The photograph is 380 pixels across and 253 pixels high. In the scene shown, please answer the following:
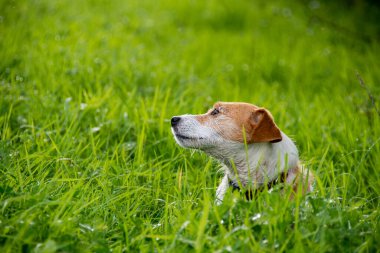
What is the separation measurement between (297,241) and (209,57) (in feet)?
18.6

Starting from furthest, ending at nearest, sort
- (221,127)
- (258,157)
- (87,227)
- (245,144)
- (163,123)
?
1. (163,123)
2. (221,127)
3. (258,157)
4. (245,144)
5. (87,227)

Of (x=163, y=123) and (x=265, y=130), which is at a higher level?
(x=265, y=130)

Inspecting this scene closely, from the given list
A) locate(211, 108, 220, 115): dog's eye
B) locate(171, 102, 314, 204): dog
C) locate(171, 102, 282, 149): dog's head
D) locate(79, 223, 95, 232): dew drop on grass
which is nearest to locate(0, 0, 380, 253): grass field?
locate(79, 223, 95, 232): dew drop on grass

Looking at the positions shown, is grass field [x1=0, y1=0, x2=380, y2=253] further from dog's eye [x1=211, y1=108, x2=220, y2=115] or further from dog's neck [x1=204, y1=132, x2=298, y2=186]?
dog's eye [x1=211, y1=108, x2=220, y2=115]

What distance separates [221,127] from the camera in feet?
12.6

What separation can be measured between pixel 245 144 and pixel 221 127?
0.38 meters

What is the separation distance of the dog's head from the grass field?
13.4 inches

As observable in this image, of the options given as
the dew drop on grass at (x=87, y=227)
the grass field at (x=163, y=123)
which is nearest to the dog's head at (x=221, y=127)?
the grass field at (x=163, y=123)

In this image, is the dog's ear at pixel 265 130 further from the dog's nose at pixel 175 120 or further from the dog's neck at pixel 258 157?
the dog's nose at pixel 175 120

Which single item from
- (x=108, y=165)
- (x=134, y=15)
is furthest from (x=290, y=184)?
(x=134, y=15)

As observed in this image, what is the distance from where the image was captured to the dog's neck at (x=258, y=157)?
3.59 meters

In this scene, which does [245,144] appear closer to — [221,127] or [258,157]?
[258,157]

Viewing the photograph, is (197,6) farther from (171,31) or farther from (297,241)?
(297,241)

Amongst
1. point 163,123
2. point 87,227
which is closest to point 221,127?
point 163,123
